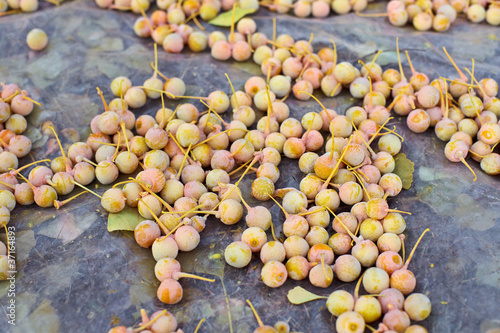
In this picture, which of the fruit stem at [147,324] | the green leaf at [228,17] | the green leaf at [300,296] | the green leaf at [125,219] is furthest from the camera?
the green leaf at [228,17]

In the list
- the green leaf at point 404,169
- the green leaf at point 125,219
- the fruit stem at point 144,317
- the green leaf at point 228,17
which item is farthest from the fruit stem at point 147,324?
the green leaf at point 228,17

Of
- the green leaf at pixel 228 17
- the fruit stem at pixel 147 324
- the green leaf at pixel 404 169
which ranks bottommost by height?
the fruit stem at pixel 147 324

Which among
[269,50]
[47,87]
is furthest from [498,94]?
[47,87]

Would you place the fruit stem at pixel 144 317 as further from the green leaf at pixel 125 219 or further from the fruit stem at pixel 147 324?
the green leaf at pixel 125 219

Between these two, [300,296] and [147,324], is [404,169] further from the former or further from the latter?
[147,324]

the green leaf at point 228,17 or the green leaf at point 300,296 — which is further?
the green leaf at point 228,17

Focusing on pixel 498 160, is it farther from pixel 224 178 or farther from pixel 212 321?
pixel 212 321

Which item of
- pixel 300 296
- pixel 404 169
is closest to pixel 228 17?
pixel 404 169
